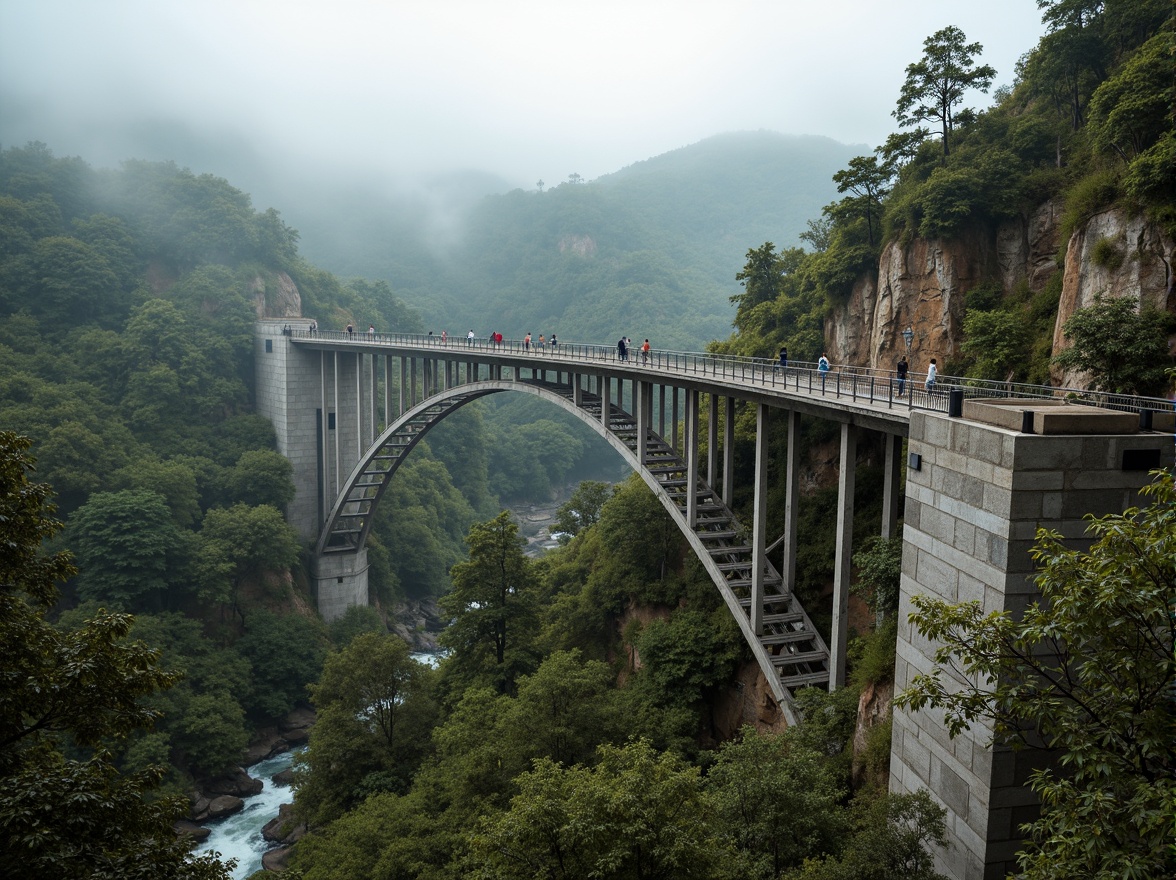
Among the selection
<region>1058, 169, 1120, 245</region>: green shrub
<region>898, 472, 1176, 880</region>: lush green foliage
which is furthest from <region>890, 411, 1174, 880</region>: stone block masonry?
<region>1058, 169, 1120, 245</region>: green shrub

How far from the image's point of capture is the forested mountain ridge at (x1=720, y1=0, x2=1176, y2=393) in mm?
15812

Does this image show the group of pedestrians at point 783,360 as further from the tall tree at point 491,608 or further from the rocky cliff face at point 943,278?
the tall tree at point 491,608

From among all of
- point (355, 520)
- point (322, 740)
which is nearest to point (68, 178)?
point (355, 520)

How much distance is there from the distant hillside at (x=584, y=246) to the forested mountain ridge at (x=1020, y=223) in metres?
54.2

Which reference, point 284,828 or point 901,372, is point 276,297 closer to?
point 284,828

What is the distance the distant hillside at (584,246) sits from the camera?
99.0 meters

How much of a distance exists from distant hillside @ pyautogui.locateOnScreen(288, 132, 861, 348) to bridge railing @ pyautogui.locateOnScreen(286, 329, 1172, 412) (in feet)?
168

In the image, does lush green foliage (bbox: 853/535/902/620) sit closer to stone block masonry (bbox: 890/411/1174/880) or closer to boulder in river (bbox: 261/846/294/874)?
stone block masonry (bbox: 890/411/1174/880)

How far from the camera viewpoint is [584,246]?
113 m

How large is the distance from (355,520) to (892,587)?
34.3 m

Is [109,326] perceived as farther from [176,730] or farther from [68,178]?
[176,730]

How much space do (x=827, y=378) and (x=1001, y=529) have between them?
10.7 m

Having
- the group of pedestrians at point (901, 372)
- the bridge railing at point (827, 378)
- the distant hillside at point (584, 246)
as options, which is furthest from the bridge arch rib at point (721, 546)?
the distant hillside at point (584, 246)

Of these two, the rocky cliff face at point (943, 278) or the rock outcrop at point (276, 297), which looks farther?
the rock outcrop at point (276, 297)
